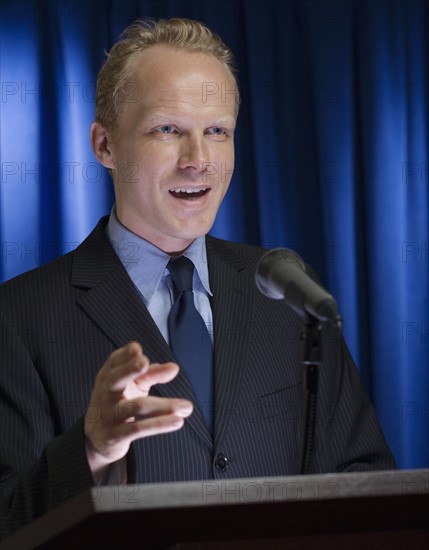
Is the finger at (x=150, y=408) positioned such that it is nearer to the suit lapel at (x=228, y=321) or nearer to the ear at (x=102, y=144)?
the suit lapel at (x=228, y=321)

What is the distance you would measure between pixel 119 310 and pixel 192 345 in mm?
164

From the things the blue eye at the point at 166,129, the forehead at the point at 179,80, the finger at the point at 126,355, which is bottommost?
the finger at the point at 126,355

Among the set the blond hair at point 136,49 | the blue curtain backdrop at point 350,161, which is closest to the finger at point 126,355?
the blond hair at point 136,49

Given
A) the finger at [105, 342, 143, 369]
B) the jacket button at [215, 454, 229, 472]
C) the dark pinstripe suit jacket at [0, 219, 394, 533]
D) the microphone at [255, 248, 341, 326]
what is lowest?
the jacket button at [215, 454, 229, 472]

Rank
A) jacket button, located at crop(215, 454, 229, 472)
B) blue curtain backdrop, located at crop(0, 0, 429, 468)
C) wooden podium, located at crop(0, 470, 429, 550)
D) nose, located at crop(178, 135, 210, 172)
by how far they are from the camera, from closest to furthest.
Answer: wooden podium, located at crop(0, 470, 429, 550) < jacket button, located at crop(215, 454, 229, 472) < nose, located at crop(178, 135, 210, 172) < blue curtain backdrop, located at crop(0, 0, 429, 468)

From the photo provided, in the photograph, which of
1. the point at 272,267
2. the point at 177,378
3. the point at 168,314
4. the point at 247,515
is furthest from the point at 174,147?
the point at 247,515

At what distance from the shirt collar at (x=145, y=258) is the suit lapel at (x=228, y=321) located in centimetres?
4

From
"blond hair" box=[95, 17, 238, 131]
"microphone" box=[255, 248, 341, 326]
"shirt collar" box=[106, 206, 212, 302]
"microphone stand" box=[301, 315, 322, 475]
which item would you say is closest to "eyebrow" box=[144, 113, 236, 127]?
"blond hair" box=[95, 17, 238, 131]

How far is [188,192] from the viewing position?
1.92m

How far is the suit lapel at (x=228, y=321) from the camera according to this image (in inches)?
70.0

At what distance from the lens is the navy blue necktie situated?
180 cm

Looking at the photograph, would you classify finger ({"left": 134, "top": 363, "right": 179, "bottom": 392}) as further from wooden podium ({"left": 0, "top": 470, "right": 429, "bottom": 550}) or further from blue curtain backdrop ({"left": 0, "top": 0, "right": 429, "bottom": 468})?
blue curtain backdrop ({"left": 0, "top": 0, "right": 429, "bottom": 468})

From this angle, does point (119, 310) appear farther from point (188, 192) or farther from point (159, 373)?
point (159, 373)

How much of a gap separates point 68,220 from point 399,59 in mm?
1270
